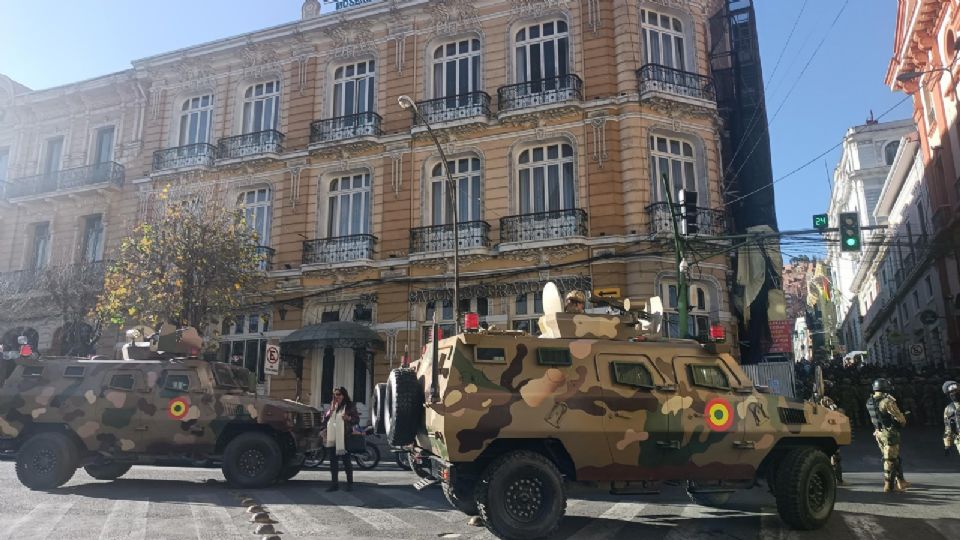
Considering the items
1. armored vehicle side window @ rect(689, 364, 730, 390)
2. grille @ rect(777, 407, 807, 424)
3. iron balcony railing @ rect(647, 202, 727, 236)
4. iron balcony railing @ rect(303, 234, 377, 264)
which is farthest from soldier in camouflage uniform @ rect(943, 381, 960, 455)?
iron balcony railing @ rect(303, 234, 377, 264)

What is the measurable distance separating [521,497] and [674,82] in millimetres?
16341

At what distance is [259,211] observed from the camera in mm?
23641

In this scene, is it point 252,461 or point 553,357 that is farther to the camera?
point 252,461

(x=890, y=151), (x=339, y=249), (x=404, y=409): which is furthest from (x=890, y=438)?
(x=890, y=151)

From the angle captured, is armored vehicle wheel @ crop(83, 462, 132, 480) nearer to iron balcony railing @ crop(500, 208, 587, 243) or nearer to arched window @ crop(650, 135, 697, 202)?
iron balcony railing @ crop(500, 208, 587, 243)

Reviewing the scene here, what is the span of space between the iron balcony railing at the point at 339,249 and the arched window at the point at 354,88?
15.6 ft

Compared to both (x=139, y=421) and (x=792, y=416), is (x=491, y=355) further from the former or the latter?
(x=139, y=421)

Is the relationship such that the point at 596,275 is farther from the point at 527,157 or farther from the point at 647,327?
the point at 647,327

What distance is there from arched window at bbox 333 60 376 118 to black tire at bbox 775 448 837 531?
18670 millimetres

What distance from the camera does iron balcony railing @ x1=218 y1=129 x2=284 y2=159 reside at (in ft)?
76.5

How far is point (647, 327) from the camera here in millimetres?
9891

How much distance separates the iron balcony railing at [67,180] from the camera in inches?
1014

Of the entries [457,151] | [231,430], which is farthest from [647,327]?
[457,151]

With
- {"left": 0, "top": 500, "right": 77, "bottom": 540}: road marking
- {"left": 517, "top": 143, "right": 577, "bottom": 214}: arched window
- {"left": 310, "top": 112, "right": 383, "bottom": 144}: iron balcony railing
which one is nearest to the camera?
{"left": 0, "top": 500, "right": 77, "bottom": 540}: road marking
